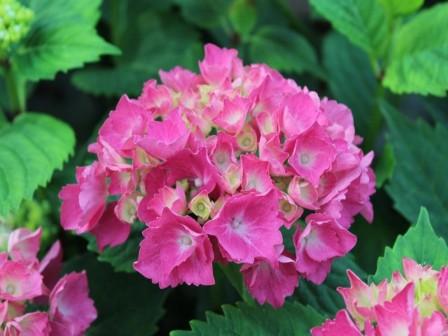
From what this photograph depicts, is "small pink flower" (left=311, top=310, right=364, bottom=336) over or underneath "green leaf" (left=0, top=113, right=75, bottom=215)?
over

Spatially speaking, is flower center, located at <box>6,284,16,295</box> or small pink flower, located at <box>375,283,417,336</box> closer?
small pink flower, located at <box>375,283,417,336</box>

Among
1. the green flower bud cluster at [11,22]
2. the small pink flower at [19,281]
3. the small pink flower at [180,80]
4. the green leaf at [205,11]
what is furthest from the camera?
the green leaf at [205,11]

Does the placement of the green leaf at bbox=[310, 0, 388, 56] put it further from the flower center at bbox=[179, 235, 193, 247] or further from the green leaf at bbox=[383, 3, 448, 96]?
the flower center at bbox=[179, 235, 193, 247]

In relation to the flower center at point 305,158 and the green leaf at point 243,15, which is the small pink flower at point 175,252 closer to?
the flower center at point 305,158

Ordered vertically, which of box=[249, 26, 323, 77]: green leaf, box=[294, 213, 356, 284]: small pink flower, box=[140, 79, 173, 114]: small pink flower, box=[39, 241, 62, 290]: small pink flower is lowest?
box=[39, 241, 62, 290]: small pink flower

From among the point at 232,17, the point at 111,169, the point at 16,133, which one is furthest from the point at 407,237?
the point at 232,17

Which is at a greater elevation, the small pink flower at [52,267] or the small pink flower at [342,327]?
the small pink flower at [342,327]

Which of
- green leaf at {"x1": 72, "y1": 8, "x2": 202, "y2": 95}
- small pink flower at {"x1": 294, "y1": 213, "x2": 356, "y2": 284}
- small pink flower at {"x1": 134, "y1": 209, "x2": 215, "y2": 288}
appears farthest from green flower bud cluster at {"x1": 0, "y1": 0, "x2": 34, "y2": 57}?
small pink flower at {"x1": 294, "y1": 213, "x2": 356, "y2": 284}

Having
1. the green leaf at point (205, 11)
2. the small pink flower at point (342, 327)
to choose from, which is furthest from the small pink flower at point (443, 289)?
the green leaf at point (205, 11)
